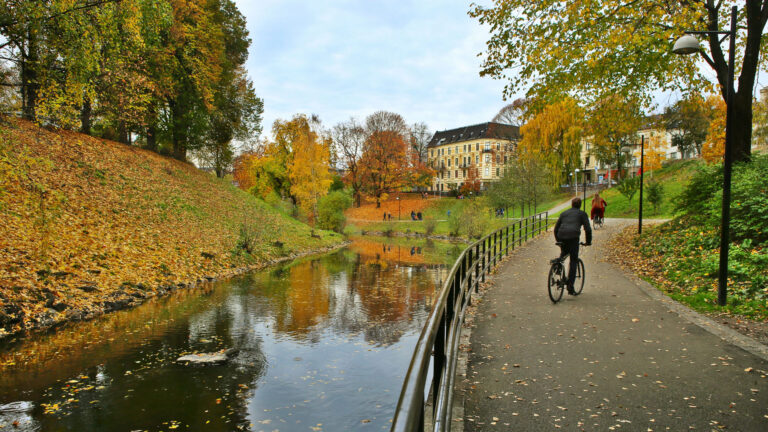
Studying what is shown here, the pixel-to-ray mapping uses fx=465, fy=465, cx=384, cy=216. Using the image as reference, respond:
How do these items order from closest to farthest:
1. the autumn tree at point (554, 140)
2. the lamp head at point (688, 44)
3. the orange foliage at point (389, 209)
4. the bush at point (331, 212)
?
the lamp head at point (688, 44), the bush at point (331, 212), the autumn tree at point (554, 140), the orange foliage at point (389, 209)

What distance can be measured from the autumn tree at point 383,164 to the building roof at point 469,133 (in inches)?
781

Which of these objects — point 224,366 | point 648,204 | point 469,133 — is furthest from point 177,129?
point 469,133

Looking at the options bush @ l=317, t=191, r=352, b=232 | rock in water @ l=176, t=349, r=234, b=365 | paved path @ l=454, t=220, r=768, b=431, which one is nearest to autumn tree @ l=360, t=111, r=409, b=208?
bush @ l=317, t=191, r=352, b=232

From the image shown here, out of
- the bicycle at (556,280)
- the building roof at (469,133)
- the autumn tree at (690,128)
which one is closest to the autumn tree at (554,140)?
the autumn tree at (690,128)

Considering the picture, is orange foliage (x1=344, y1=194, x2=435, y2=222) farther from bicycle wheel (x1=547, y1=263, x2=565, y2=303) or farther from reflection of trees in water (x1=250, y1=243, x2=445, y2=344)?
bicycle wheel (x1=547, y1=263, x2=565, y2=303)

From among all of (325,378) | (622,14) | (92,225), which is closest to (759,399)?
(325,378)

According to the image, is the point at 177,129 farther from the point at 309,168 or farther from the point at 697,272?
the point at 697,272

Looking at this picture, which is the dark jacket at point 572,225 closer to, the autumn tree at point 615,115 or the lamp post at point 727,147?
the lamp post at point 727,147

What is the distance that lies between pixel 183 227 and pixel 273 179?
3009 centimetres

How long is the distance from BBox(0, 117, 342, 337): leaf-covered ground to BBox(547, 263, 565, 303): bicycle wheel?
963 centimetres

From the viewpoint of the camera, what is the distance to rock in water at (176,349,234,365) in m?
7.98

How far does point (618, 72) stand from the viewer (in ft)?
48.7

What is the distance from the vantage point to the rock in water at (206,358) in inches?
314

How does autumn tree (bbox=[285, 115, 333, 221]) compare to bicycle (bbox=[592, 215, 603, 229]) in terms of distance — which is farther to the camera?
autumn tree (bbox=[285, 115, 333, 221])
